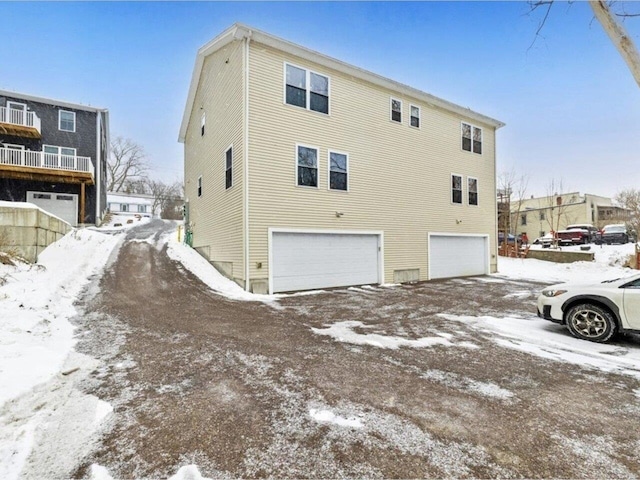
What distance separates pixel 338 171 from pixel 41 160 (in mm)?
16826

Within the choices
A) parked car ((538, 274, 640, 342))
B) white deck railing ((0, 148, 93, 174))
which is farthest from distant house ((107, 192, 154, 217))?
parked car ((538, 274, 640, 342))

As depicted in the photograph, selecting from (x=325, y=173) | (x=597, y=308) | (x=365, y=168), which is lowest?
(x=597, y=308)

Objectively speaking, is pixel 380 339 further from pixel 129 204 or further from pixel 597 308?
pixel 129 204

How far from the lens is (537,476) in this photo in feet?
6.18

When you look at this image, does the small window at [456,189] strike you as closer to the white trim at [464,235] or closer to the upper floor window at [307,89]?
the white trim at [464,235]

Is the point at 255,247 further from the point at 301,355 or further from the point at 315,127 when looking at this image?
the point at 301,355

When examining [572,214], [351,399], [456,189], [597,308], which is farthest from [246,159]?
[572,214]

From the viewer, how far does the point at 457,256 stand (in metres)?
13.6

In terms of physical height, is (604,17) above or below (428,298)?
above

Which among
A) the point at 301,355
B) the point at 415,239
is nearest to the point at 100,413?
the point at 301,355

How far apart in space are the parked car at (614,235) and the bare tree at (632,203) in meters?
0.70

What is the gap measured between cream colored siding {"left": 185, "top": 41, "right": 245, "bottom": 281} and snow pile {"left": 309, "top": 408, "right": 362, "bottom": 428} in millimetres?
6654

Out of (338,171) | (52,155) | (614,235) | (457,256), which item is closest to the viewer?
(338,171)

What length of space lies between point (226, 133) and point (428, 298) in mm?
8386
